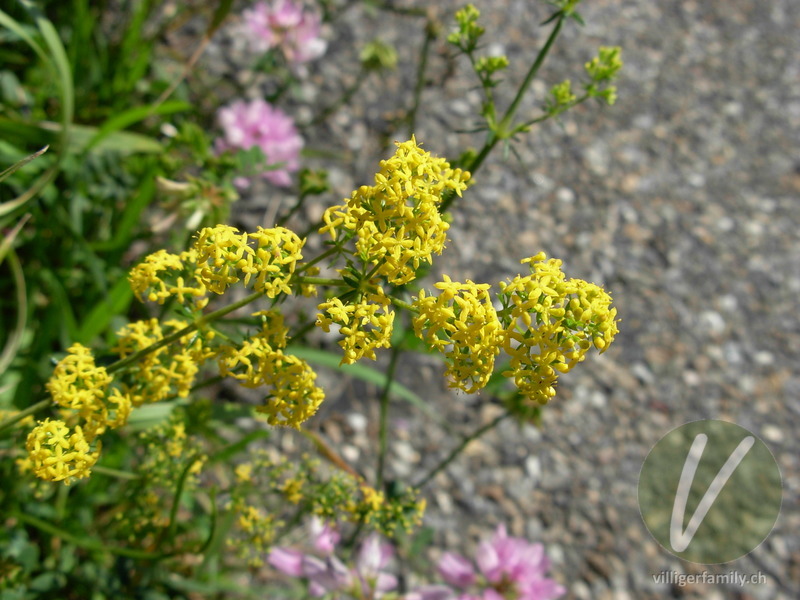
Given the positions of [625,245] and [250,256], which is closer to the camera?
[250,256]

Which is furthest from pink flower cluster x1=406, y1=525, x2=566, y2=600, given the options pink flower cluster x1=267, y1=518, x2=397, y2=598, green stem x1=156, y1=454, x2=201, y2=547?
green stem x1=156, y1=454, x2=201, y2=547

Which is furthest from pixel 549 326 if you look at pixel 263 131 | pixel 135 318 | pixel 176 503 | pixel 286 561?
pixel 135 318

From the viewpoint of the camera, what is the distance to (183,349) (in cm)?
111

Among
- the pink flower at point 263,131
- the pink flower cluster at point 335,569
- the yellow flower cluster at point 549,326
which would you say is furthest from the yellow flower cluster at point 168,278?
the pink flower at point 263,131

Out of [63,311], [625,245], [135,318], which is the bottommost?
[63,311]

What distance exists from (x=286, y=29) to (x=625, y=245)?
163 centimetres

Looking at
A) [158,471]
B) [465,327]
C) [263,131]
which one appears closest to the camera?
[465,327]

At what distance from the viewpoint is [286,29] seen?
97.5 inches

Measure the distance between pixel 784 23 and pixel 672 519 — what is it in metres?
2.86

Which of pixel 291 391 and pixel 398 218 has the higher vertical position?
pixel 398 218

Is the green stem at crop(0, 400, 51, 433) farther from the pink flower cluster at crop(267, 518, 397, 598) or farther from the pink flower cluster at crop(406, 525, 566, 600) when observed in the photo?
the pink flower cluster at crop(406, 525, 566, 600)

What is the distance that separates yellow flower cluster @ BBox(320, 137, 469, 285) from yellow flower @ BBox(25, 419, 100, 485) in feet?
1.46

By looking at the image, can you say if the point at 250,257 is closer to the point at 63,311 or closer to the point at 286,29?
the point at 63,311

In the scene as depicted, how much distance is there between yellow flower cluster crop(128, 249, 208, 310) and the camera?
1057 mm
